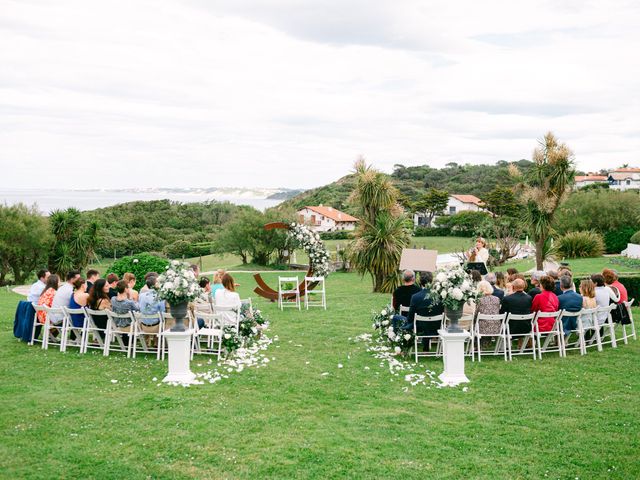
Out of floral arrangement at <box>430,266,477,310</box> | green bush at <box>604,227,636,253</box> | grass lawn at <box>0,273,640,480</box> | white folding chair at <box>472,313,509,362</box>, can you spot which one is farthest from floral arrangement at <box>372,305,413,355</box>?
green bush at <box>604,227,636,253</box>

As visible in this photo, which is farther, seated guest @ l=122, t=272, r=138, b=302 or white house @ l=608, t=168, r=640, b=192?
white house @ l=608, t=168, r=640, b=192

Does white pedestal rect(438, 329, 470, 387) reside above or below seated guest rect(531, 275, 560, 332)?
below

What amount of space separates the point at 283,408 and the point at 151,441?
1.59 m

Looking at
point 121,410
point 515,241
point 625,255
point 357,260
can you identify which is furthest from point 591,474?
point 625,255

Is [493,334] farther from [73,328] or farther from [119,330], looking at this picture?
[73,328]

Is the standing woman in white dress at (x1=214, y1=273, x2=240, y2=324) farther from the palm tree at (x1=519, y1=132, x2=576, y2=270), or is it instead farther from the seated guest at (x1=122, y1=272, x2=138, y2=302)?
the palm tree at (x1=519, y1=132, x2=576, y2=270)

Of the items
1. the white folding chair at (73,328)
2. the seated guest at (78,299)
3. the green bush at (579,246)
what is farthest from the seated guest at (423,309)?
the green bush at (579,246)

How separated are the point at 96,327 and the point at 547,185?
14.7m

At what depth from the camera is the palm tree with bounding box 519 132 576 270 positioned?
61.4ft

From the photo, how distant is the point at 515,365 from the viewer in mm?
8594

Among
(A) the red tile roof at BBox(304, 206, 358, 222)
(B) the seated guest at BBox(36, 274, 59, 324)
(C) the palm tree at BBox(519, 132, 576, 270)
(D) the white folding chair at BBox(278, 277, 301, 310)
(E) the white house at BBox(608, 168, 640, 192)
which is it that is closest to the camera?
(B) the seated guest at BBox(36, 274, 59, 324)

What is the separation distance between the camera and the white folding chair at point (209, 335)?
9031 mm

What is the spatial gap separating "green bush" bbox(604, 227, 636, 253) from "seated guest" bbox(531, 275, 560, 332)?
1180 inches

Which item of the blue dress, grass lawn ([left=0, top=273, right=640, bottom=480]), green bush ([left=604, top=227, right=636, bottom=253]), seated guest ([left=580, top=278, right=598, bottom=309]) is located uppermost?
green bush ([left=604, top=227, right=636, bottom=253])
